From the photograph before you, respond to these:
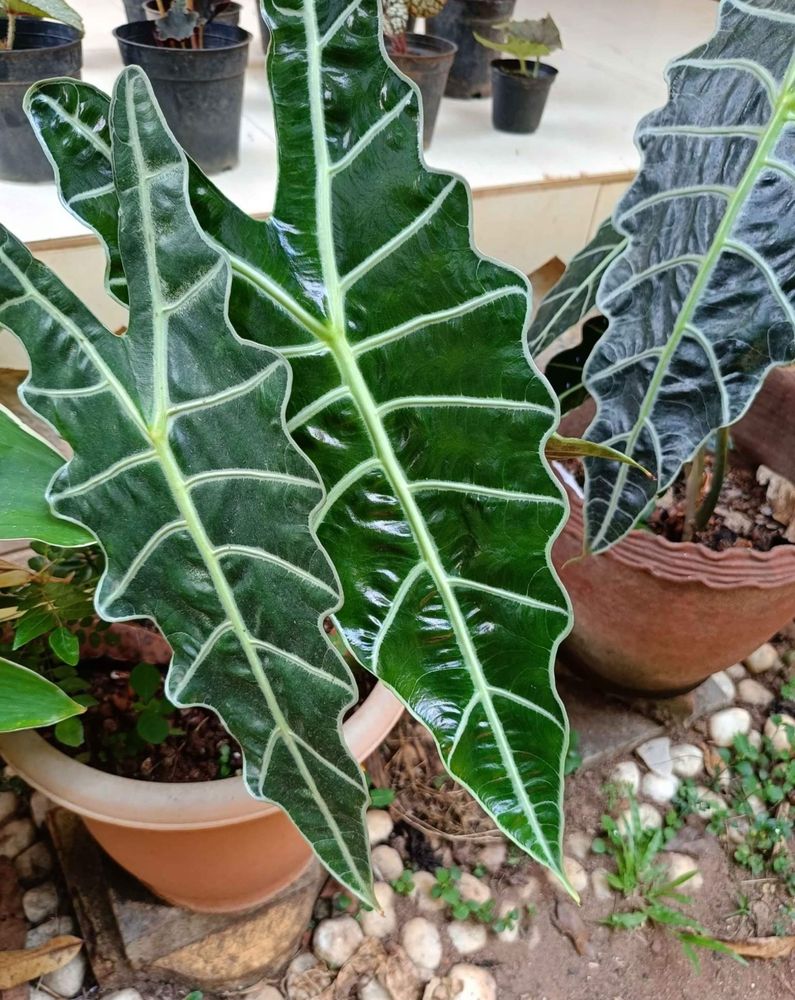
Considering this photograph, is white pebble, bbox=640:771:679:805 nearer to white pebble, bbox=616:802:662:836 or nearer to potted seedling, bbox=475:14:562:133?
white pebble, bbox=616:802:662:836

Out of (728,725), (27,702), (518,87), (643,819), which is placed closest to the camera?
(27,702)

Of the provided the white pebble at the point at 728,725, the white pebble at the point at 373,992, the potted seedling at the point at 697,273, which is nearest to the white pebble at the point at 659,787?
the white pebble at the point at 728,725

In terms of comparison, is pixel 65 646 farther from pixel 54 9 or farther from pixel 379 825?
pixel 54 9

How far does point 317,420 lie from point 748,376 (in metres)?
0.41

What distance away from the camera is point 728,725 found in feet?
4.88

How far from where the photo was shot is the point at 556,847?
1.93 feet

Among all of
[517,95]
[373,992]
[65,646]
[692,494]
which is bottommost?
[373,992]

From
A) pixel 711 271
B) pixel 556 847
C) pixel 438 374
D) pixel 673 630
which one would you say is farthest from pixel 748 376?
pixel 673 630

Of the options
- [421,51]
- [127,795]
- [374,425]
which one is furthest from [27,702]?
[421,51]

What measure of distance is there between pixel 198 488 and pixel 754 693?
133cm

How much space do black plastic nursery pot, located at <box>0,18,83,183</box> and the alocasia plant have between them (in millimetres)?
945

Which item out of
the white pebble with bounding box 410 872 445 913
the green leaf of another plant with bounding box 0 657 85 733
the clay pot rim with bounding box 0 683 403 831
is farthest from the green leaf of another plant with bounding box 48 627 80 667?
the white pebble with bounding box 410 872 445 913

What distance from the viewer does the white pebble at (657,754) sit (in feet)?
4.67

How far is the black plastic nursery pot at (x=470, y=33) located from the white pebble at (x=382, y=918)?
5.61ft
